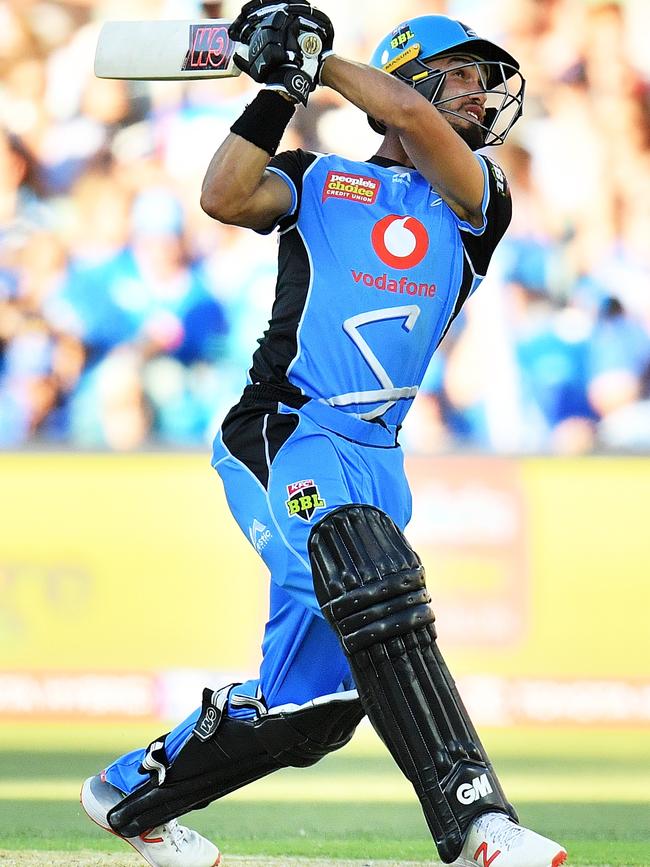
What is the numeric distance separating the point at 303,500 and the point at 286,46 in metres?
0.86

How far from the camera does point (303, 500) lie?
2.34 m

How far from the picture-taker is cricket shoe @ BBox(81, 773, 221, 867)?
2.83 m

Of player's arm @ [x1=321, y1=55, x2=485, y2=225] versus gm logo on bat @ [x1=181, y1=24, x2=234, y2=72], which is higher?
gm logo on bat @ [x1=181, y1=24, x2=234, y2=72]

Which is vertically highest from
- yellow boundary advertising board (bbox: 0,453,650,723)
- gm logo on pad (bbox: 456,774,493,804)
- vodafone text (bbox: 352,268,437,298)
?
vodafone text (bbox: 352,268,437,298)

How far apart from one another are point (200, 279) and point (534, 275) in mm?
1380

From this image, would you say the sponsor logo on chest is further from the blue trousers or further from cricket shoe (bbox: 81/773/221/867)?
cricket shoe (bbox: 81/773/221/867)

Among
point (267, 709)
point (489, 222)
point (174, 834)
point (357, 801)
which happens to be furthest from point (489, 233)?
point (357, 801)

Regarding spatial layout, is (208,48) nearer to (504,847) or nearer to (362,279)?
(362,279)

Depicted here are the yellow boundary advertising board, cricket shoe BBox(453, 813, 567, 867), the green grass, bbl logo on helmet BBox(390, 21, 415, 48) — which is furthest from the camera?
the yellow boundary advertising board

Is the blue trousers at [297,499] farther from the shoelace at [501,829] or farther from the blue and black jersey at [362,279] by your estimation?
the shoelace at [501,829]

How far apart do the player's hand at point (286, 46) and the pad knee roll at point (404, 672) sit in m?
0.86

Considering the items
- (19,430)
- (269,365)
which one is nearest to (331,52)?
(269,365)

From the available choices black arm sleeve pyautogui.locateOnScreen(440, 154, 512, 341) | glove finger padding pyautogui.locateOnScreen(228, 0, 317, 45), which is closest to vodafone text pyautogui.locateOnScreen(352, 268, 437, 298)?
black arm sleeve pyautogui.locateOnScreen(440, 154, 512, 341)

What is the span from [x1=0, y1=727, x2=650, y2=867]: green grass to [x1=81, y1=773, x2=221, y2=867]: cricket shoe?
390mm
